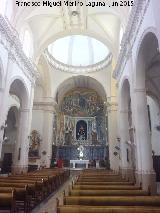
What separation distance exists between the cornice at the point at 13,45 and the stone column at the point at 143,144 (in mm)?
6757

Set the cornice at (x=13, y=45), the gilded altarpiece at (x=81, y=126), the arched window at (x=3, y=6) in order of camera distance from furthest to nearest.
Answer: the gilded altarpiece at (x=81, y=126) → the arched window at (x=3, y=6) → the cornice at (x=13, y=45)

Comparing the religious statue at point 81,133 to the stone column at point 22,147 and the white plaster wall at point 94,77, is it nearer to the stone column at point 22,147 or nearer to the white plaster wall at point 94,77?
the white plaster wall at point 94,77

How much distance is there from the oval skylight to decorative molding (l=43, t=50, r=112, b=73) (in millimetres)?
826

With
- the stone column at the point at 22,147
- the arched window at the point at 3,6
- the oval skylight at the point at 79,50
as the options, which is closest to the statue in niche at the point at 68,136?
the oval skylight at the point at 79,50

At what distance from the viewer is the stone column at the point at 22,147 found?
1284 centimetres

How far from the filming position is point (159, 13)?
6.02 meters

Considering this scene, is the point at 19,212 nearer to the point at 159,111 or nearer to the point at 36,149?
the point at 159,111

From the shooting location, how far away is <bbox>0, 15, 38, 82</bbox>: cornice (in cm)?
1038

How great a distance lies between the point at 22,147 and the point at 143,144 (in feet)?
24.8

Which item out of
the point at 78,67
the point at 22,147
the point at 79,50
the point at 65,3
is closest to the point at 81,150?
the point at 78,67

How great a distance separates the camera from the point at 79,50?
25000 mm

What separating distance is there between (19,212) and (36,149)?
14.4 meters

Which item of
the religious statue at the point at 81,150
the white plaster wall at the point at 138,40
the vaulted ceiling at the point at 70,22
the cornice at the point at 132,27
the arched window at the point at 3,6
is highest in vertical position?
the vaulted ceiling at the point at 70,22

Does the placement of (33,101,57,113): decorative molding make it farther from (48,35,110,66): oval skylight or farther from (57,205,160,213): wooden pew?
(57,205,160,213): wooden pew
